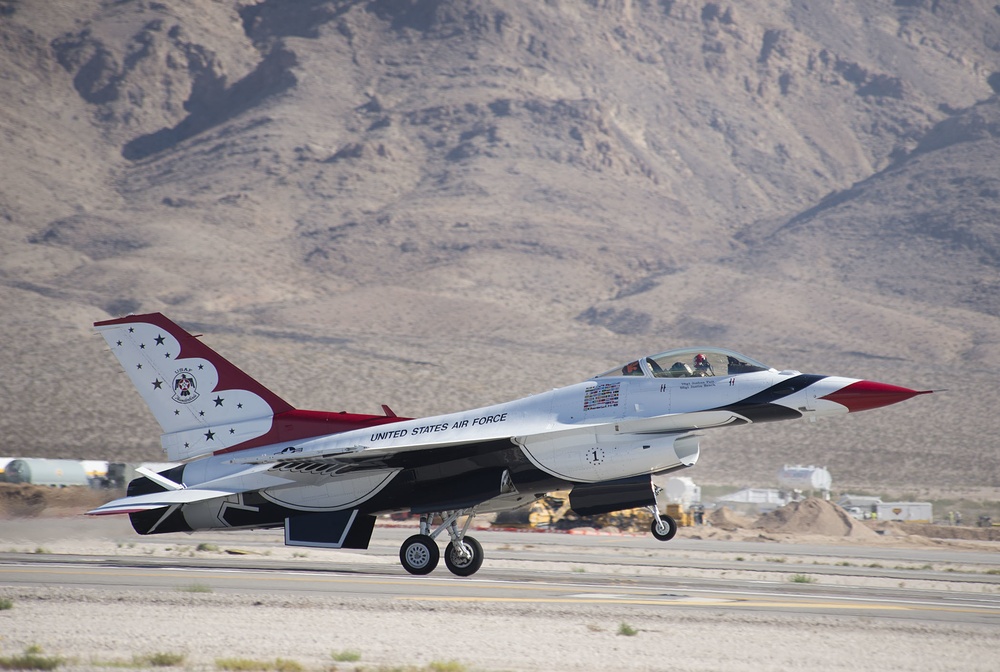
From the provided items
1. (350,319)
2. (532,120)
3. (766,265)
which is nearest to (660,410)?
(350,319)

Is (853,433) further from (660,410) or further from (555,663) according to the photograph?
(555,663)

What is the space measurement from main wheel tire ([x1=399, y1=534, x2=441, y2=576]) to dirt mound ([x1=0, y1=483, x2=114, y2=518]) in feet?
33.8

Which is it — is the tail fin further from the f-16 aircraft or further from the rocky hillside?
the rocky hillside

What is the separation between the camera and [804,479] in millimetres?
54062

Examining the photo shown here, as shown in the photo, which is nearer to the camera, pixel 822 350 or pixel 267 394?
pixel 267 394

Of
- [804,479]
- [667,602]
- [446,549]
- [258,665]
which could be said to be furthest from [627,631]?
[804,479]

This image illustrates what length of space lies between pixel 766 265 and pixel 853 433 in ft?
175

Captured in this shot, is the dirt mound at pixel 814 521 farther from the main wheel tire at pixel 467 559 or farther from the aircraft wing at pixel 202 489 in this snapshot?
the aircraft wing at pixel 202 489

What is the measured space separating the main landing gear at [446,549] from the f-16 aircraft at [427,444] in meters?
0.02

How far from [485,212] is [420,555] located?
4728 inches

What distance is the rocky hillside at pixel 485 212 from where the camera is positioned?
80.0m

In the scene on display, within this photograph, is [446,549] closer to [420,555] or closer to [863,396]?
[420,555]

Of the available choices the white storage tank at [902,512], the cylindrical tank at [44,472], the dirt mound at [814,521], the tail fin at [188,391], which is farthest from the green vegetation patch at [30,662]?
the white storage tank at [902,512]

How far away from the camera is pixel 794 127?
605 feet
